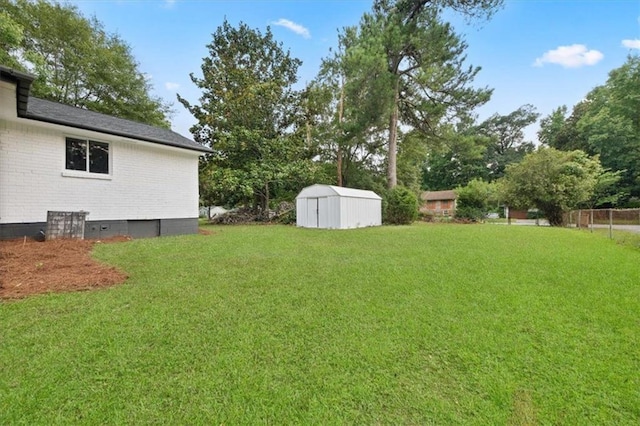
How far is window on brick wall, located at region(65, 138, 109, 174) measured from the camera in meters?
7.98

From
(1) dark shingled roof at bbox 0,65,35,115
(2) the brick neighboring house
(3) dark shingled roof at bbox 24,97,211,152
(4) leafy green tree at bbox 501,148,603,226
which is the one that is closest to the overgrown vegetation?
(4) leafy green tree at bbox 501,148,603,226

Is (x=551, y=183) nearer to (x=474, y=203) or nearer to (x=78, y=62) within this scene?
(x=474, y=203)

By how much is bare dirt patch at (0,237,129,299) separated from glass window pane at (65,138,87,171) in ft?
9.07

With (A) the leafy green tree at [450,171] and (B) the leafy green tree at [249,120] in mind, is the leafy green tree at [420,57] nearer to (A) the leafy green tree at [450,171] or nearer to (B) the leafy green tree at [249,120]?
(B) the leafy green tree at [249,120]

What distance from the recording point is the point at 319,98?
20672mm

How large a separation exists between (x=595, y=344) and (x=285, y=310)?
305cm

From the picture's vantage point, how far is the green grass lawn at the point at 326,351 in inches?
69.3

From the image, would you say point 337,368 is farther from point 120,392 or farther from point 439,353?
point 120,392

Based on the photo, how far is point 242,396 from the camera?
186 centimetres

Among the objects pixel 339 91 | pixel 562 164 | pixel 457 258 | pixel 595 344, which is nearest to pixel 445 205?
pixel 562 164

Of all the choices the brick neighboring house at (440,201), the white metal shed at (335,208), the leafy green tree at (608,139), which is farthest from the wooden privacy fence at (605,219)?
the brick neighboring house at (440,201)

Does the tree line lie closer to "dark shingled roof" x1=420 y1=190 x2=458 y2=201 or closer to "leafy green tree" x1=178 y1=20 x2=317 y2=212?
"leafy green tree" x1=178 y1=20 x2=317 y2=212

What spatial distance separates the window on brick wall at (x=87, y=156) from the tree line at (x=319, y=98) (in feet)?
25.0

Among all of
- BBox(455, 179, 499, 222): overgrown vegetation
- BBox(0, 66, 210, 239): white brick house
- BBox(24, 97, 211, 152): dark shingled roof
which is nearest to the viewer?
BBox(0, 66, 210, 239): white brick house
